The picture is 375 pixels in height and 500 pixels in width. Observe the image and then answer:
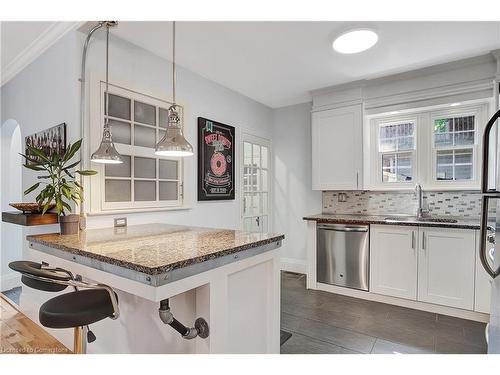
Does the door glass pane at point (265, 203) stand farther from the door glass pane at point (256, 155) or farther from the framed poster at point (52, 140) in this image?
the framed poster at point (52, 140)

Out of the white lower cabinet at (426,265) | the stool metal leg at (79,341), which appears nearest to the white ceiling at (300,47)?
the white lower cabinet at (426,265)

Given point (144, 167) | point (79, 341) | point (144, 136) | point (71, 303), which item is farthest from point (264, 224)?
point (71, 303)

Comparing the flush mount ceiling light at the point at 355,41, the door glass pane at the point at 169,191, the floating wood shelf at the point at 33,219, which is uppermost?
the flush mount ceiling light at the point at 355,41

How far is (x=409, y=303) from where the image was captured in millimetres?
2850

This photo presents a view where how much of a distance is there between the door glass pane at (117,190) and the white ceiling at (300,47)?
1267 mm

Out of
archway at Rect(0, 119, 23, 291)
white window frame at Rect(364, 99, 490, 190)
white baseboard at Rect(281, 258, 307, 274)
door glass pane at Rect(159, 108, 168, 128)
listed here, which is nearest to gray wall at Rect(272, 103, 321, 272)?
white baseboard at Rect(281, 258, 307, 274)

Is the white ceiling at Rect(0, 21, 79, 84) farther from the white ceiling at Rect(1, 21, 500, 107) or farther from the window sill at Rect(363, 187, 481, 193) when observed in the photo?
the window sill at Rect(363, 187, 481, 193)

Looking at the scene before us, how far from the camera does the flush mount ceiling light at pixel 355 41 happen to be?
2268 mm

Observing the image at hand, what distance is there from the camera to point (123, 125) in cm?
239

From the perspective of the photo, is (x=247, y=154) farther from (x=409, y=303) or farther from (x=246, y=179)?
(x=409, y=303)

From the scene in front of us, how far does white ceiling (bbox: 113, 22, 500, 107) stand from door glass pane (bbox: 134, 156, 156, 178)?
1.05 m

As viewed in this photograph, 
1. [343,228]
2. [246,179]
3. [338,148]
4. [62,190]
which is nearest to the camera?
[62,190]

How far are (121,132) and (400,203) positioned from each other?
3.22 metres
